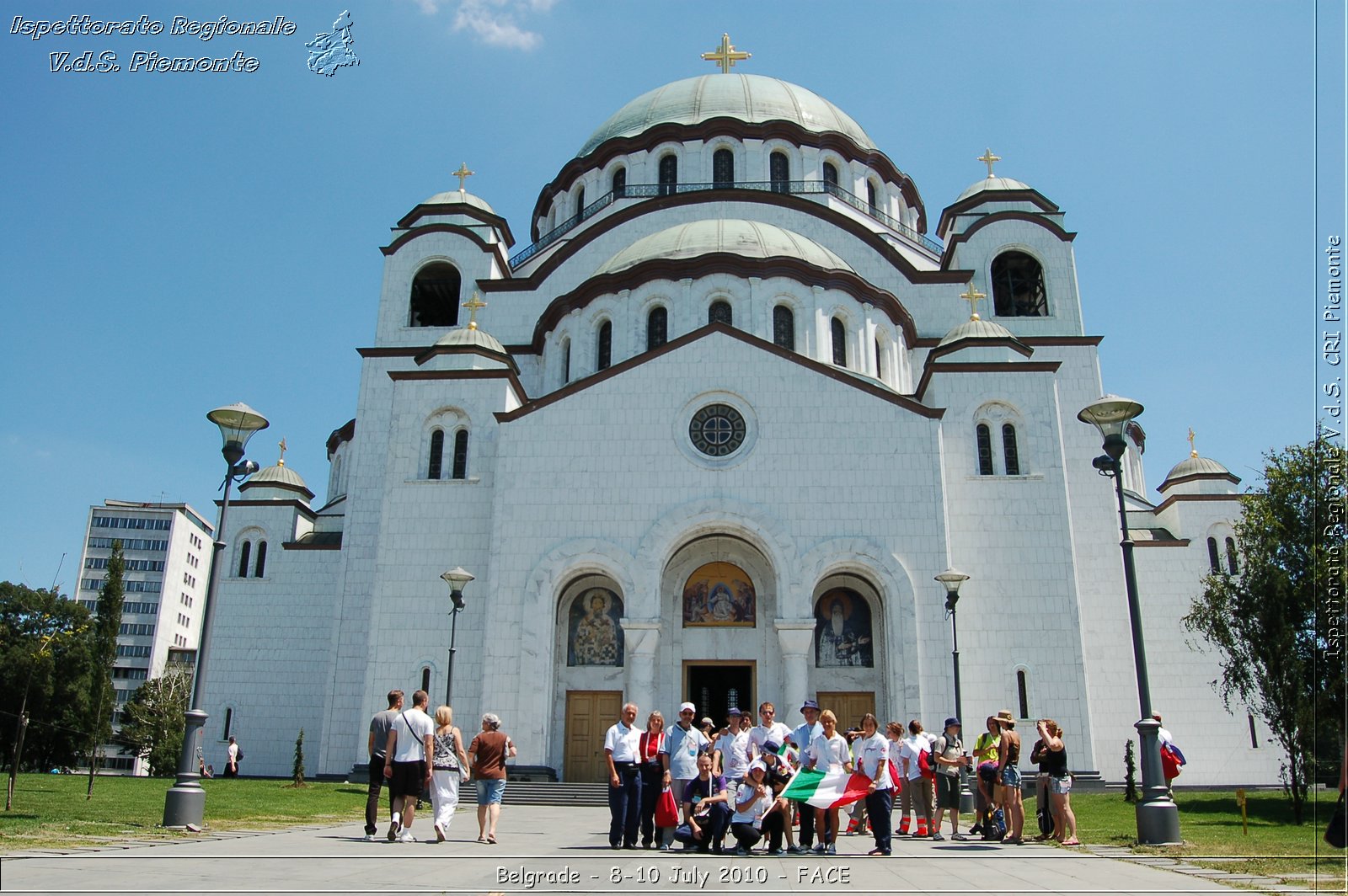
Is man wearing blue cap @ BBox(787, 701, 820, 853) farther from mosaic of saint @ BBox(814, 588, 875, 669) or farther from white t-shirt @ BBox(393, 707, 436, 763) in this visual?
mosaic of saint @ BBox(814, 588, 875, 669)

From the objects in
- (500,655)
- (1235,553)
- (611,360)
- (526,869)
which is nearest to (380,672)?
(500,655)

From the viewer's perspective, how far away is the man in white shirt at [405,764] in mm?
9734

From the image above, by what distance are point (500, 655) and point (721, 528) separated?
5.50 m

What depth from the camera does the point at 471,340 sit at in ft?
80.9

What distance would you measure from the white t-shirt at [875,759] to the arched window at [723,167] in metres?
24.9

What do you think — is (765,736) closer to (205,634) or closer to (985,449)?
(205,634)

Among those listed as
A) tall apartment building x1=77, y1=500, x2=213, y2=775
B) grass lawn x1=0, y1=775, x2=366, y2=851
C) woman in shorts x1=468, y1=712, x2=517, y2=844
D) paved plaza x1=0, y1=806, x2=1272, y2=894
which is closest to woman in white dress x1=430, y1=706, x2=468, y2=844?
woman in shorts x1=468, y1=712, x2=517, y2=844

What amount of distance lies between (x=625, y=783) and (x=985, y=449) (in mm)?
15297

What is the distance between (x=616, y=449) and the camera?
71.5ft

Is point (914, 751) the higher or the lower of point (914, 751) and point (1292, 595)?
the lower

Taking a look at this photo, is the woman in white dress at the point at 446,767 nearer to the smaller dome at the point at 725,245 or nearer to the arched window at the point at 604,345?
the arched window at the point at 604,345

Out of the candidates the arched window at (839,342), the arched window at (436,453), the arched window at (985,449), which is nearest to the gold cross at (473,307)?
the arched window at (436,453)

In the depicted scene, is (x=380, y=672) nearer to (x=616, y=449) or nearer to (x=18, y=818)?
(x=616, y=449)

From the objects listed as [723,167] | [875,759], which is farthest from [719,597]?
[723,167]
